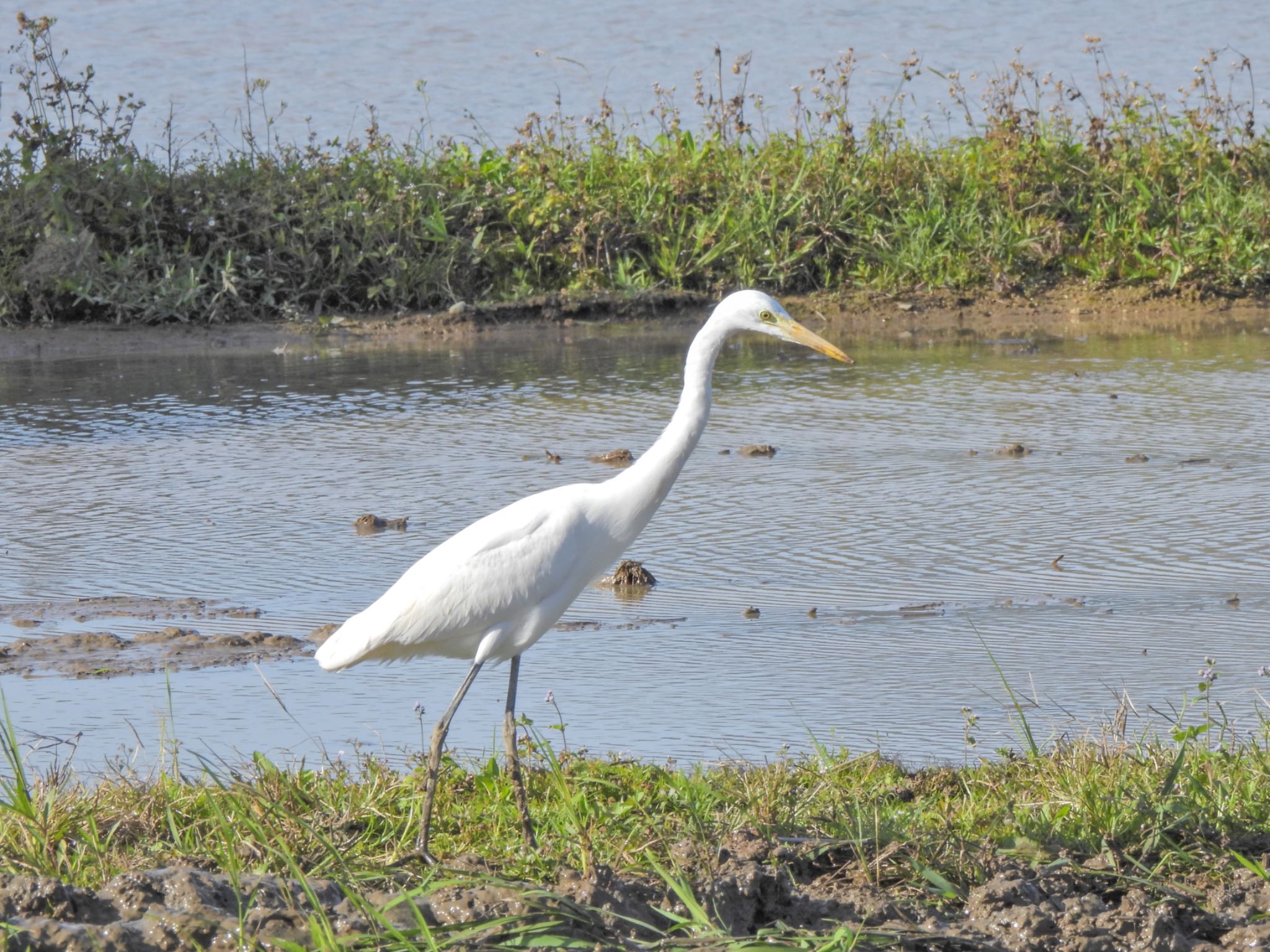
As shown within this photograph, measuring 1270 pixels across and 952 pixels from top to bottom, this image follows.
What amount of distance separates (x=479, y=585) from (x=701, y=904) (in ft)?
3.66

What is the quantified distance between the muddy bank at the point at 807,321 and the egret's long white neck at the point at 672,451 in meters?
6.33

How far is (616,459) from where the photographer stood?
7.29m

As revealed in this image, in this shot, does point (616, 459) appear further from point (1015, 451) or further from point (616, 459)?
point (1015, 451)

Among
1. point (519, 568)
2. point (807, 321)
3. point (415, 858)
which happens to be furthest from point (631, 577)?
point (807, 321)

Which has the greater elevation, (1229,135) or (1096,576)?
(1229,135)

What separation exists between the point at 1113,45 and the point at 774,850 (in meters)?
17.0

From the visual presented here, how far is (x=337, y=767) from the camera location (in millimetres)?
3930

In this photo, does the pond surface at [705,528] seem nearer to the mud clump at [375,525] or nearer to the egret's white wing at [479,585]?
the mud clump at [375,525]


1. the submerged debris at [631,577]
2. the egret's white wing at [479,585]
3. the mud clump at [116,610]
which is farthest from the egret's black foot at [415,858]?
the submerged debris at [631,577]

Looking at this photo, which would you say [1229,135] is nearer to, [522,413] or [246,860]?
[522,413]

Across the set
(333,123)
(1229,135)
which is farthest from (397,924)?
(333,123)

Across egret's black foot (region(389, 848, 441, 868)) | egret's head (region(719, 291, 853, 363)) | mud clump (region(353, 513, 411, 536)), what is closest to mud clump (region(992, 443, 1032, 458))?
mud clump (region(353, 513, 411, 536))

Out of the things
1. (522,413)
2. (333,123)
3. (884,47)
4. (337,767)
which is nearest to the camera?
(337,767)

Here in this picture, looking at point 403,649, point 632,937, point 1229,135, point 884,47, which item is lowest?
point 632,937
